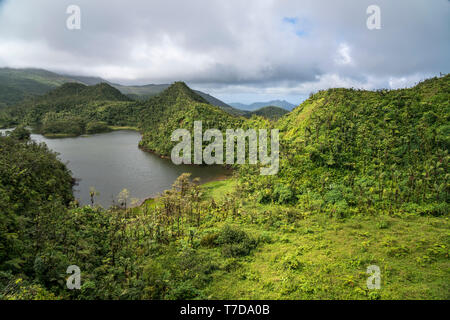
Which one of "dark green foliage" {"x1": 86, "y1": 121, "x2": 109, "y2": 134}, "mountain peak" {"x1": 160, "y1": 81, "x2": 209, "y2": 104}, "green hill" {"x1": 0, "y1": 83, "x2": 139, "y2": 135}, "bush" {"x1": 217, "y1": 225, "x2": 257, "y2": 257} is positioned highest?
"mountain peak" {"x1": 160, "y1": 81, "x2": 209, "y2": 104}

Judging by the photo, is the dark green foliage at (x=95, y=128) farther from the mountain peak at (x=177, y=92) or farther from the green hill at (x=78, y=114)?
the mountain peak at (x=177, y=92)

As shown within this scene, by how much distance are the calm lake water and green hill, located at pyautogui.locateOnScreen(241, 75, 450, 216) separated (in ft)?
54.1

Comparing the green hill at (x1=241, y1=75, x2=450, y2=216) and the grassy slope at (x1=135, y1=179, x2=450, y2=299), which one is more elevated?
the green hill at (x1=241, y1=75, x2=450, y2=216)

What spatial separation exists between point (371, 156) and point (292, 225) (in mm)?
13907

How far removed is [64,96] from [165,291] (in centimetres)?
20372

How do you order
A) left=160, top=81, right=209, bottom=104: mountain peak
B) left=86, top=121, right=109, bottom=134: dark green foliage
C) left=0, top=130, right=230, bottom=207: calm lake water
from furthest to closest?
left=160, top=81, right=209, bottom=104: mountain peak, left=86, top=121, right=109, bottom=134: dark green foliage, left=0, top=130, right=230, bottom=207: calm lake water

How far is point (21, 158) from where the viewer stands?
971 inches

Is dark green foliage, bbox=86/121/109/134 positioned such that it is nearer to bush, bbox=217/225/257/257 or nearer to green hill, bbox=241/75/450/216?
green hill, bbox=241/75/450/216

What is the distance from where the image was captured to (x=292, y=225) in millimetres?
17656

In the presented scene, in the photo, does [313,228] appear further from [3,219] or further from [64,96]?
[64,96]

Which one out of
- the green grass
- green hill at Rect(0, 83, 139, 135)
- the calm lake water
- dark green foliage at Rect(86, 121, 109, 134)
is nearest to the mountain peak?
green hill at Rect(0, 83, 139, 135)

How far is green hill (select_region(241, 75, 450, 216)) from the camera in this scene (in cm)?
1897

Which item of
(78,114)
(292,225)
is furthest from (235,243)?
(78,114)

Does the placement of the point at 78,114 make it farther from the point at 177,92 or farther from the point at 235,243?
the point at 235,243
